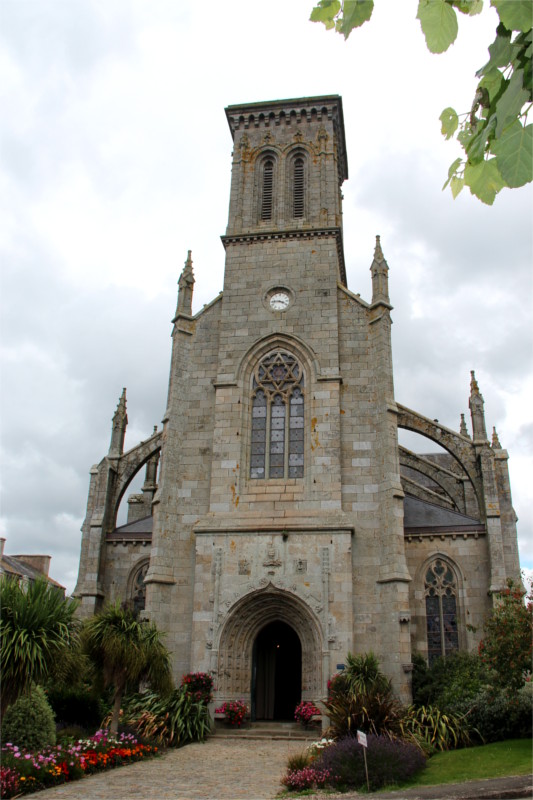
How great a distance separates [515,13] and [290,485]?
741 inches

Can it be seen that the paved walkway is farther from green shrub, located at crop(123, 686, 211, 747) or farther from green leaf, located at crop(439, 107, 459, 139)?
green leaf, located at crop(439, 107, 459, 139)

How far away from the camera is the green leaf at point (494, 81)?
9.80 ft

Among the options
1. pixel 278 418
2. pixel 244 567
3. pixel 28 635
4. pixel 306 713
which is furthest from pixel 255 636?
pixel 28 635

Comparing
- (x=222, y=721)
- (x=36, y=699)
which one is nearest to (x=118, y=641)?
(x=36, y=699)

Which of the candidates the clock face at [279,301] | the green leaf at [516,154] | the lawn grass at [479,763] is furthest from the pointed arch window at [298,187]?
the green leaf at [516,154]

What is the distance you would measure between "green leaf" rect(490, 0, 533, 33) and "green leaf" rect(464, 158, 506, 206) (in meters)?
0.60

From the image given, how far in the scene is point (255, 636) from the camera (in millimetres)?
20109

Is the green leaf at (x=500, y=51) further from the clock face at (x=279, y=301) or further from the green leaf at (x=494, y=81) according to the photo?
the clock face at (x=279, y=301)

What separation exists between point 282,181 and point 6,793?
2140cm

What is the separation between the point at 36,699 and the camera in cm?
1347

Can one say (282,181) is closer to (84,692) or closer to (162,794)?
(84,692)

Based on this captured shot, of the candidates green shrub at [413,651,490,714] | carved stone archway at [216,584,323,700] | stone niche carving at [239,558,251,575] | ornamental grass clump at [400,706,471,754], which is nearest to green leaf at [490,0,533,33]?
ornamental grass clump at [400,706,471,754]

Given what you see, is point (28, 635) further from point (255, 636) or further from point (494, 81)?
point (494, 81)

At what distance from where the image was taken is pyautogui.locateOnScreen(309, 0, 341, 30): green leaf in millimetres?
3170
